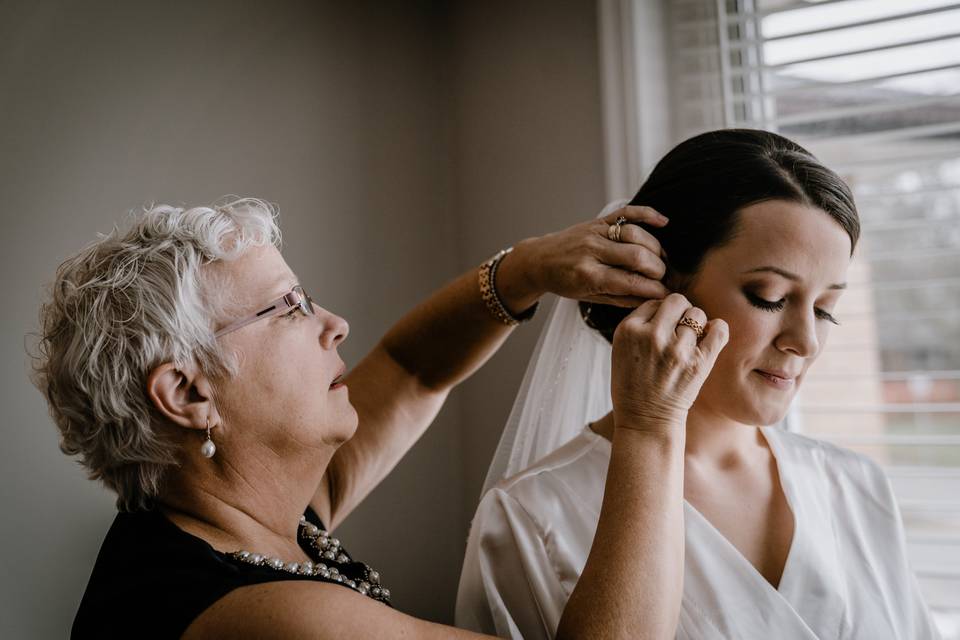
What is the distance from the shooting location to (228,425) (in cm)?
106

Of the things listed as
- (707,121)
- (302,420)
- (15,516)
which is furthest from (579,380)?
(15,516)

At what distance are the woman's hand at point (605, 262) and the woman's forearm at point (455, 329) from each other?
0.11 meters

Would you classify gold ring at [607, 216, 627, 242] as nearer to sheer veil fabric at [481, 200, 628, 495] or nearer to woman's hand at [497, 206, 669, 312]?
woman's hand at [497, 206, 669, 312]

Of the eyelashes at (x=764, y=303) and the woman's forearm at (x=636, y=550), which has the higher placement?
the eyelashes at (x=764, y=303)

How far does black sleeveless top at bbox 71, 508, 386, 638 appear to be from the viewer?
0.88 metres

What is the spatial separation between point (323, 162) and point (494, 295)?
0.70 meters

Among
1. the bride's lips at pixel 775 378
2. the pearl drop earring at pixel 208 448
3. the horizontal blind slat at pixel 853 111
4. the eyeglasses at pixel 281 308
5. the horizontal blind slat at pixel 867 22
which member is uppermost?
the horizontal blind slat at pixel 867 22

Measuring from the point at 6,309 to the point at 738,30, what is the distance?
1743 millimetres

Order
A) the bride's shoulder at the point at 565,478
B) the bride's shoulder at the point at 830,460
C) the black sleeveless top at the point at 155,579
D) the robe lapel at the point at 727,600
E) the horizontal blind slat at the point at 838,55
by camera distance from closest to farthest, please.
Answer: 1. the black sleeveless top at the point at 155,579
2. the robe lapel at the point at 727,600
3. the bride's shoulder at the point at 565,478
4. the bride's shoulder at the point at 830,460
5. the horizontal blind slat at the point at 838,55

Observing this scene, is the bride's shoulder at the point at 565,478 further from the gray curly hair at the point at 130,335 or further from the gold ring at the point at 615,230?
the gray curly hair at the point at 130,335

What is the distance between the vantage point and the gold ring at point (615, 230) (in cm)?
118

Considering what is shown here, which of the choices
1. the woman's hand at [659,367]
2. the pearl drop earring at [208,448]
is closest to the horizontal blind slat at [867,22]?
the woman's hand at [659,367]

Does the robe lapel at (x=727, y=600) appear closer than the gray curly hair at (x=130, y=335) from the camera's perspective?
No

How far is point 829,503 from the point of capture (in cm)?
133
